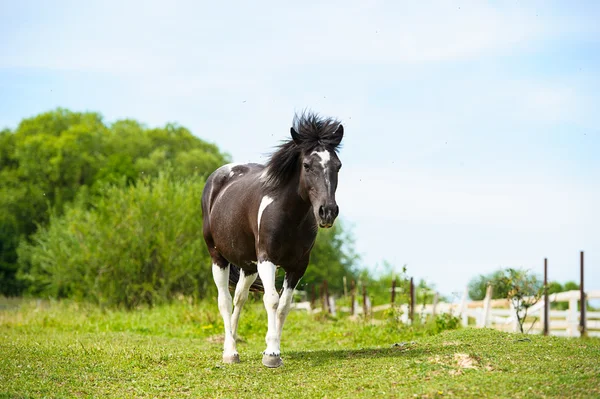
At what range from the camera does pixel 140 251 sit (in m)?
27.6

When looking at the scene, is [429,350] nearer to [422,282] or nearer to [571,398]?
[571,398]

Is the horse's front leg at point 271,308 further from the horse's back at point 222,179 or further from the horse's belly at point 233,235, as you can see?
the horse's back at point 222,179

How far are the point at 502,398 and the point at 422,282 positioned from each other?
11194 mm

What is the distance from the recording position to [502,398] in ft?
20.4

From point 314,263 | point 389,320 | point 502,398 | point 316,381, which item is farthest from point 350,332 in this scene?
point 314,263

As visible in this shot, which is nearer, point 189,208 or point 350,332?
point 350,332

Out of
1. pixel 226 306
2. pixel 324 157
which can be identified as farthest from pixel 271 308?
pixel 324 157

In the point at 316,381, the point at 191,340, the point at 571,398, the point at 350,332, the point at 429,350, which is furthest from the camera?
the point at 350,332

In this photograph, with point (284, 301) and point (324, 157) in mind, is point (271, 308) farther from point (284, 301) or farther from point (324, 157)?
point (324, 157)

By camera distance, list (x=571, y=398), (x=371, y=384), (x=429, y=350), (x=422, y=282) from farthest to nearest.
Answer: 1. (x=422, y=282)
2. (x=429, y=350)
3. (x=371, y=384)
4. (x=571, y=398)

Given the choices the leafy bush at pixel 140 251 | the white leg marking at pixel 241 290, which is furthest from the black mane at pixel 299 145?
the leafy bush at pixel 140 251

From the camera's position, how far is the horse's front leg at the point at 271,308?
8.80m

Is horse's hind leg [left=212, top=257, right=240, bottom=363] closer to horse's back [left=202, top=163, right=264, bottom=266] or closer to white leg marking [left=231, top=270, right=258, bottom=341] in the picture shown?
white leg marking [left=231, top=270, right=258, bottom=341]

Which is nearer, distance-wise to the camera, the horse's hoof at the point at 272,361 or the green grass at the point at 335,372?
the green grass at the point at 335,372
